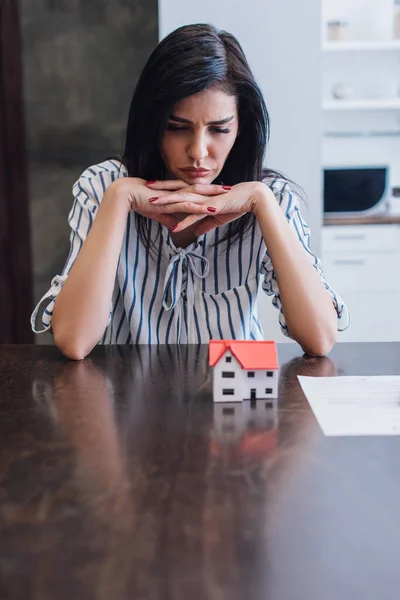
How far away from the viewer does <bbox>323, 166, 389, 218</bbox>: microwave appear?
12.2 ft

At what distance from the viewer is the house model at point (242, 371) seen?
1001 millimetres

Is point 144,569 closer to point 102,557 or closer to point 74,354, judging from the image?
point 102,557

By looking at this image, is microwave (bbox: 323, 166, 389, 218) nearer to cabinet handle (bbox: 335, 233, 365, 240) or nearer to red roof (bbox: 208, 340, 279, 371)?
cabinet handle (bbox: 335, 233, 365, 240)

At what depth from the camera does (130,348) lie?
133cm

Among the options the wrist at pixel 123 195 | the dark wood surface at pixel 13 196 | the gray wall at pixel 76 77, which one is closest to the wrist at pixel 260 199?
the wrist at pixel 123 195

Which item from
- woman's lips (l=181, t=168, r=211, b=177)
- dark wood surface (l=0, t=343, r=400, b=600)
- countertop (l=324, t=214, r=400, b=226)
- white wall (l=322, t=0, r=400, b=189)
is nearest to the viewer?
dark wood surface (l=0, t=343, r=400, b=600)

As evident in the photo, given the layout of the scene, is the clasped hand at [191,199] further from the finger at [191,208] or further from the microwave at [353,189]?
the microwave at [353,189]

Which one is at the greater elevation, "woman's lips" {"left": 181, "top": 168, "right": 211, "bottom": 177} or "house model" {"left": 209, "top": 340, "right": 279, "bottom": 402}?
"woman's lips" {"left": 181, "top": 168, "right": 211, "bottom": 177}

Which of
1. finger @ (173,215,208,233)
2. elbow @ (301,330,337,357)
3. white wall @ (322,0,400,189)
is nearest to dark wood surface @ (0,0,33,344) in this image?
finger @ (173,215,208,233)

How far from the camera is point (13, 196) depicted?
9.27 feet

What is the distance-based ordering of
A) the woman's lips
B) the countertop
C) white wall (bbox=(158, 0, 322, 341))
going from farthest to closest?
the countertop < white wall (bbox=(158, 0, 322, 341)) < the woman's lips

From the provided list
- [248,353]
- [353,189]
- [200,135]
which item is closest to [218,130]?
[200,135]

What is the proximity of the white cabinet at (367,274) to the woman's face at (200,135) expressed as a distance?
218 centimetres

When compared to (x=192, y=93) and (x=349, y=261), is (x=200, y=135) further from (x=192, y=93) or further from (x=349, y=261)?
(x=349, y=261)
